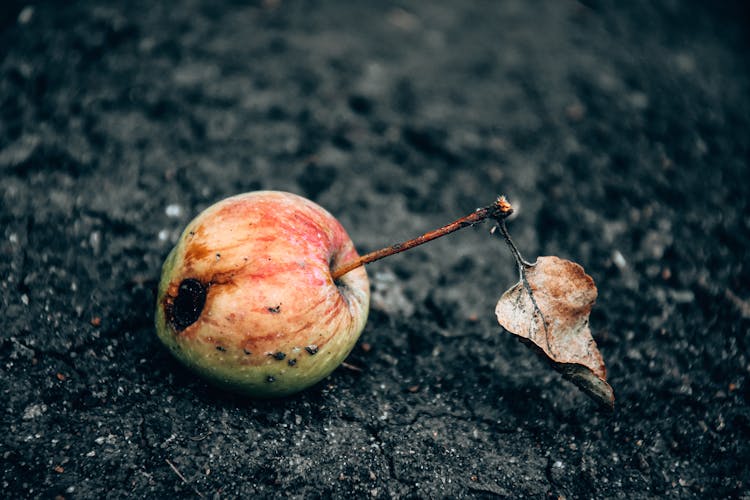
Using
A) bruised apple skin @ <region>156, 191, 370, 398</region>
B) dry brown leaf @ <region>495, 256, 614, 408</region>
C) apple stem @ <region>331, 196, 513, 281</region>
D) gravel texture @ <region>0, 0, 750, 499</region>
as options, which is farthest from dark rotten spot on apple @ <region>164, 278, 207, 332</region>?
dry brown leaf @ <region>495, 256, 614, 408</region>

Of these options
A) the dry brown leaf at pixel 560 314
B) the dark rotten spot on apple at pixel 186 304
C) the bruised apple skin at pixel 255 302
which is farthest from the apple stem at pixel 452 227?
the dark rotten spot on apple at pixel 186 304

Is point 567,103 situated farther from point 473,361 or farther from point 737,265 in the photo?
point 473,361

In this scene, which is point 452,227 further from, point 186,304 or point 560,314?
point 186,304

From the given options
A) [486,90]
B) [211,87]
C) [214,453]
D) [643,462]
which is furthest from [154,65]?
[643,462]

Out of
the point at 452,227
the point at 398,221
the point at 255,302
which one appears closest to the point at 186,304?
the point at 255,302

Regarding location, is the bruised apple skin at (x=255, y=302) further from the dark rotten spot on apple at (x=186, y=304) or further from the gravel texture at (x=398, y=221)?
the gravel texture at (x=398, y=221)
